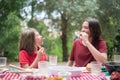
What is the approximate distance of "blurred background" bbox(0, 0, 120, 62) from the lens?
2895 mm

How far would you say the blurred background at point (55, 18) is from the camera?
2.89 m

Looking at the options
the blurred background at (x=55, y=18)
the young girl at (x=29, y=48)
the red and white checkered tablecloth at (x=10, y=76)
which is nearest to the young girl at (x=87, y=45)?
the young girl at (x=29, y=48)

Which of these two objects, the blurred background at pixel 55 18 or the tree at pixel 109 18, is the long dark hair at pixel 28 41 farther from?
the tree at pixel 109 18

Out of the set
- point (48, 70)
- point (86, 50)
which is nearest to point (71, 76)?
point (48, 70)

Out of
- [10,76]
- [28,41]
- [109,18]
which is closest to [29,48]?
[28,41]

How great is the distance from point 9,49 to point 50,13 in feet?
2.04

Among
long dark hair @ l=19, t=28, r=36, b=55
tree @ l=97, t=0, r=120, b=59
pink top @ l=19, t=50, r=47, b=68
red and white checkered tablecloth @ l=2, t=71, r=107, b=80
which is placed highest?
tree @ l=97, t=0, r=120, b=59

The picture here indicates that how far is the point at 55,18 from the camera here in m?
3.04

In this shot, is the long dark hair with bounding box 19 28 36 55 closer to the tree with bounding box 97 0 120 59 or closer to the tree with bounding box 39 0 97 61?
the tree with bounding box 39 0 97 61

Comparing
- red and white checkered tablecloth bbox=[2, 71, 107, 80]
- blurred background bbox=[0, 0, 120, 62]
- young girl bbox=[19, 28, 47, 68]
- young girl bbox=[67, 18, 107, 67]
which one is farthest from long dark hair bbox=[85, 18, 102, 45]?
blurred background bbox=[0, 0, 120, 62]

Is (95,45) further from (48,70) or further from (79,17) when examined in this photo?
(79,17)

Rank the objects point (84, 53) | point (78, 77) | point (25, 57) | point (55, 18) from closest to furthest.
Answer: point (78, 77) < point (25, 57) < point (84, 53) < point (55, 18)

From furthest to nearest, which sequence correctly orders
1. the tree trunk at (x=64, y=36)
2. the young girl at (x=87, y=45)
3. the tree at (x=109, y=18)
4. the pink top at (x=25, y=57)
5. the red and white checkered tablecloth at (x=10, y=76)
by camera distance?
1. the tree trunk at (x=64, y=36)
2. the tree at (x=109, y=18)
3. the young girl at (x=87, y=45)
4. the pink top at (x=25, y=57)
5. the red and white checkered tablecloth at (x=10, y=76)

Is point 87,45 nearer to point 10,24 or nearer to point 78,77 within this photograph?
point 78,77
